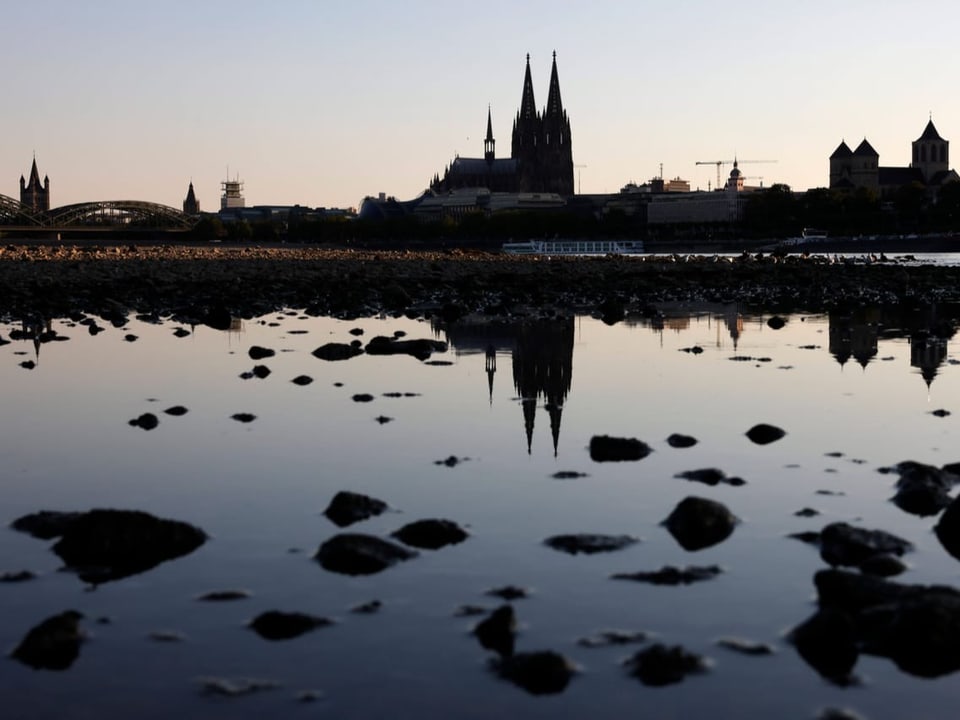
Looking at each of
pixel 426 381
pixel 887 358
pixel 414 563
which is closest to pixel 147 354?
pixel 426 381

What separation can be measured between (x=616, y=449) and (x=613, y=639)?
448 cm

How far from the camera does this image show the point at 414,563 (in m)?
7.49

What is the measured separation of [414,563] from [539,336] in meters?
15.0

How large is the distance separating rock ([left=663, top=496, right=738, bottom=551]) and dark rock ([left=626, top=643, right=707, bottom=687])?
5.93 ft

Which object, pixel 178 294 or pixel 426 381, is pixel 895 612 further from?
pixel 178 294

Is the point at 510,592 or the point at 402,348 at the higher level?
the point at 510,592

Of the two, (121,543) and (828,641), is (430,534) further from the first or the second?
(828,641)

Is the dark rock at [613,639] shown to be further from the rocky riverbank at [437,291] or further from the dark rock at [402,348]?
the rocky riverbank at [437,291]

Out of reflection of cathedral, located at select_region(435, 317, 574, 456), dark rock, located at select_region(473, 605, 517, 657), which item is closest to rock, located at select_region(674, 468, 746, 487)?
reflection of cathedral, located at select_region(435, 317, 574, 456)

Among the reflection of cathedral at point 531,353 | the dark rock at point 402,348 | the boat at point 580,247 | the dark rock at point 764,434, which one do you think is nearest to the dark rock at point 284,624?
the reflection of cathedral at point 531,353

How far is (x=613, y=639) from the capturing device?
20.6 feet

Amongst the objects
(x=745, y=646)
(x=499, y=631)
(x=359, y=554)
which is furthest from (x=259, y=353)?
(x=745, y=646)

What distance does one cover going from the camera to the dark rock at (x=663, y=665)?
583 centimetres

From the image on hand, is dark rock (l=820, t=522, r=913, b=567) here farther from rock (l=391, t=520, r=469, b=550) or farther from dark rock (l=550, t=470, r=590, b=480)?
dark rock (l=550, t=470, r=590, b=480)
